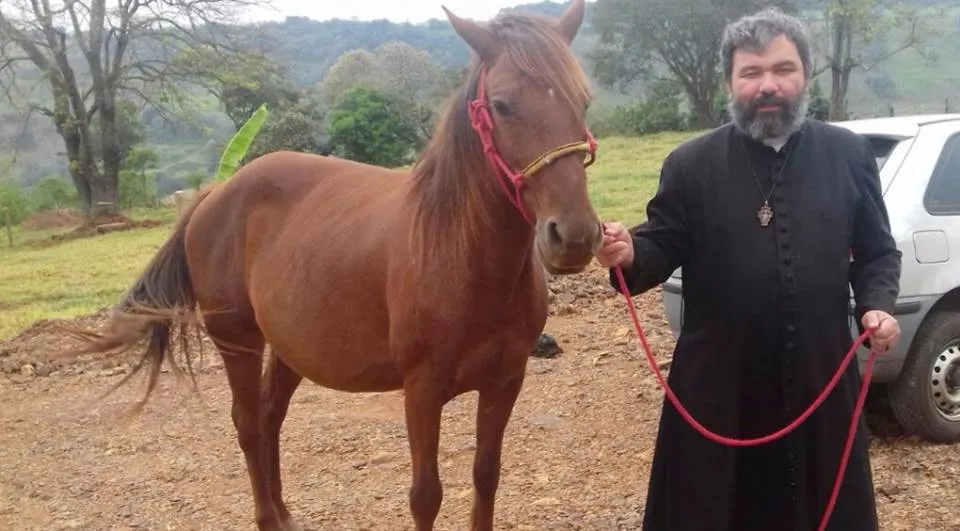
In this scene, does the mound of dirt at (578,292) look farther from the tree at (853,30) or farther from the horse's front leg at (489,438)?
the tree at (853,30)

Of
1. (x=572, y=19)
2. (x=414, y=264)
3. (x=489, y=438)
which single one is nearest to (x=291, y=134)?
(x=489, y=438)

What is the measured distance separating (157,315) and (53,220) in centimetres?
2259

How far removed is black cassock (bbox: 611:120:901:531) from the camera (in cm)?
231

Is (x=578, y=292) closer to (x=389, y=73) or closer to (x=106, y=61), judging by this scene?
(x=106, y=61)

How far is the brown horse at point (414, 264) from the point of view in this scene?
7.45ft

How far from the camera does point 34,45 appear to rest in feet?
81.5

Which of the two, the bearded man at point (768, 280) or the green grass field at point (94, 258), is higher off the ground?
the bearded man at point (768, 280)

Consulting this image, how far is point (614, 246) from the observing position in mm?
2311

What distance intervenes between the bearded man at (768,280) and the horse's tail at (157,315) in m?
2.63

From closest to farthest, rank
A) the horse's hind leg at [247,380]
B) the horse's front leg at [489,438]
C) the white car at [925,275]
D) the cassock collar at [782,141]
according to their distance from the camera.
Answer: the cassock collar at [782,141] → the horse's front leg at [489,438] → the horse's hind leg at [247,380] → the white car at [925,275]

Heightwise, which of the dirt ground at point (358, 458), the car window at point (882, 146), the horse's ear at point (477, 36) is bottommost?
the dirt ground at point (358, 458)

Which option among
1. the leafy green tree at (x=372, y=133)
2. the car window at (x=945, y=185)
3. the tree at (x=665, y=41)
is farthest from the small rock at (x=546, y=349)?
the tree at (x=665, y=41)

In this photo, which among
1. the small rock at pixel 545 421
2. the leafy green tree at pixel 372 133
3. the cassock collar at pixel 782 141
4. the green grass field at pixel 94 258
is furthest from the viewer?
the leafy green tree at pixel 372 133

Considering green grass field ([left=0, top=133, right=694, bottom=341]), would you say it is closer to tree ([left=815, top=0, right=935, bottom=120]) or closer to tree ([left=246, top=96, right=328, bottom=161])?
tree ([left=246, top=96, right=328, bottom=161])
